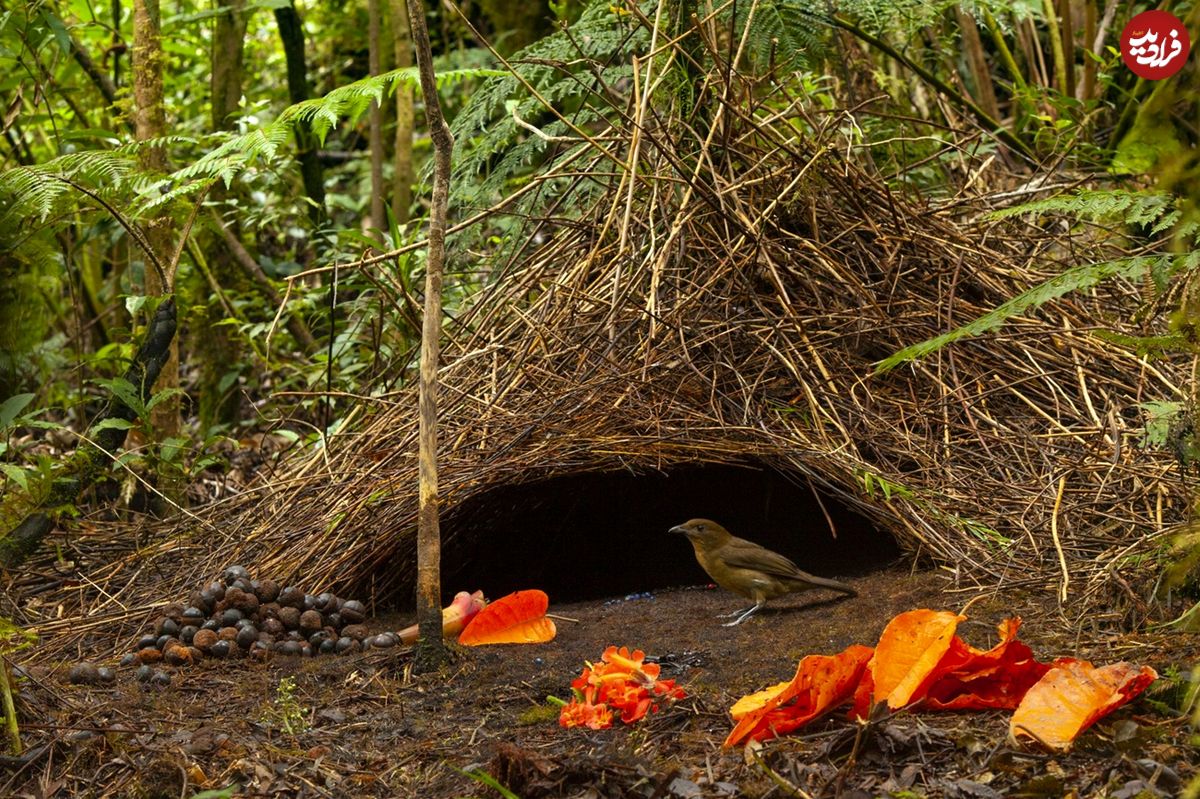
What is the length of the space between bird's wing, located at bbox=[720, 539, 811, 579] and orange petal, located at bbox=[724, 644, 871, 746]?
53.3 inches

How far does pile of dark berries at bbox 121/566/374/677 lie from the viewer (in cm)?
350

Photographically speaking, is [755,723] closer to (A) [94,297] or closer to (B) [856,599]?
(B) [856,599]

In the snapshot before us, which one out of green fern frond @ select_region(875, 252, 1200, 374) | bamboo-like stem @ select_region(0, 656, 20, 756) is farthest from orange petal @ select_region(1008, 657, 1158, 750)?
bamboo-like stem @ select_region(0, 656, 20, 756)

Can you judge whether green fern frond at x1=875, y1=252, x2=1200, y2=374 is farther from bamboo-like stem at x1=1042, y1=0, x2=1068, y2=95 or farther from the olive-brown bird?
bamboo-like stem at x1=1042, y1=0, x2=1068, y2=95

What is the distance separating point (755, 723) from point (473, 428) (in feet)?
6.59

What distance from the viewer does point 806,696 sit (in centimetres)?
252

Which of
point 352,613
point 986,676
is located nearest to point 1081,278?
point 986,676

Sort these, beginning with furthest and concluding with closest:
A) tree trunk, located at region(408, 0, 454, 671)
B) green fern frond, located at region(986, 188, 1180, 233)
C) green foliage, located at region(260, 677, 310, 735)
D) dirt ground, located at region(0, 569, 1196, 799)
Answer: tree trunk, located at region(408, 0, 454, 671), green fern frond, located at region(986, 188, 1180, 233), green foliage, located at region(260, 677, 310, 735), dirt ground, located at region(0, 569, 1196, 799)

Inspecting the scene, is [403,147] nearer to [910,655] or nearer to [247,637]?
[247,637]

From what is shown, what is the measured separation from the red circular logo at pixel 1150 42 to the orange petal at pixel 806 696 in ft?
9.45

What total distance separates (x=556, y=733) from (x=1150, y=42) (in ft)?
12.9

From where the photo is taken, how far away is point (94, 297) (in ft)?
24.1

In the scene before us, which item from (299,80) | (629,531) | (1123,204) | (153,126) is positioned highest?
(299,80)

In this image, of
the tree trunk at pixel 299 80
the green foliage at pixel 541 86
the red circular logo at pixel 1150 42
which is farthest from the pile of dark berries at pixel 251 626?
the red circular logo at pixel 1150 42
